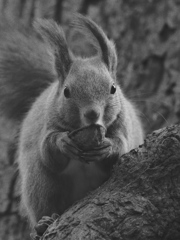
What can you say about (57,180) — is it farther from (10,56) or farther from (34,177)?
(10,56)

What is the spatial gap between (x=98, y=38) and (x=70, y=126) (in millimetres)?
462

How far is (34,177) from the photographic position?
2537mm

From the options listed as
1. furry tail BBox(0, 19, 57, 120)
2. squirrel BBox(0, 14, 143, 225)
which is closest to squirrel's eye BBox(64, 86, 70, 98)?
squirrel BBox(0, 14, 143, 225)

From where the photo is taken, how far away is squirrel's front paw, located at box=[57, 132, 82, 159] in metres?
2.17

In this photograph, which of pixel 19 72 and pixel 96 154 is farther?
pixel 19 72

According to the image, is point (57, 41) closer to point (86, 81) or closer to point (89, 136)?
point (86, 81)

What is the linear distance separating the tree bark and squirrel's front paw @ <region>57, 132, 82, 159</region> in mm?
205

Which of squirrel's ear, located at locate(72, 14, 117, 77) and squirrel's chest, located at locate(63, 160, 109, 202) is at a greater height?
squirrel's ear, located at locate(72, 14, 117, 77)

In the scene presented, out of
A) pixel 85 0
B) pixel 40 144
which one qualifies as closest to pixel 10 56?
pixel 85 0

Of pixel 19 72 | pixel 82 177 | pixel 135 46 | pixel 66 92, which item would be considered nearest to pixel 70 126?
pixel 66 92

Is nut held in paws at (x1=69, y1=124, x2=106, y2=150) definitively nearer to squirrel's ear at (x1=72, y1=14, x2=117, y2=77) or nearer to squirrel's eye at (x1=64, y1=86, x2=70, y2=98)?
squirrel's eye at (x1=64, y1=86, x2=70, y2=98)

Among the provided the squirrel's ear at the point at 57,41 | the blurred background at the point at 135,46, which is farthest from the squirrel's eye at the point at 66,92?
the blurred background at the point at 135,46

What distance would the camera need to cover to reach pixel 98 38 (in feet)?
8.12

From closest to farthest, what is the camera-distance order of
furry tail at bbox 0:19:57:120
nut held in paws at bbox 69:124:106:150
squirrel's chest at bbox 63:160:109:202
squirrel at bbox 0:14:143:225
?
1. nut held in paws at bbox 69:124:106:150
2. squirrel at bbox 0:14:143:225
3. squirrel's chest at bbox 63:160:109:202
4. furry tail at bbox 0:19:57:120
